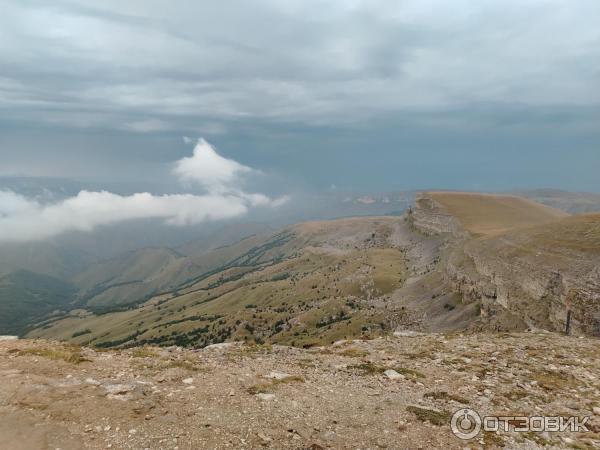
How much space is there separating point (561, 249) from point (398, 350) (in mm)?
88568

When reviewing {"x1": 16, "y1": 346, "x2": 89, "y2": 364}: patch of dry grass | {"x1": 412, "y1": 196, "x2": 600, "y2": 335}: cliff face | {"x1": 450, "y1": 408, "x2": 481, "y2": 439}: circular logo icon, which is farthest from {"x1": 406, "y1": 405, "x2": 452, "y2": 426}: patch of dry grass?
{"x1": 412, "y1": 196, "x2": 600, "y2": 335}: cliff face

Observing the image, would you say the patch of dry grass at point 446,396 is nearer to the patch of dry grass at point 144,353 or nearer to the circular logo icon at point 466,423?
the circular logo icon at point 466,423

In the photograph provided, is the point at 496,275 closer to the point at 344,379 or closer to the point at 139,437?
the point at 344,379

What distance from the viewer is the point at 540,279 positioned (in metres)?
92.4

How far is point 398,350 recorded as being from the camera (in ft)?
96.5

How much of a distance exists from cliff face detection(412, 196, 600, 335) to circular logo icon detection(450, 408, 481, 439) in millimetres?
55844

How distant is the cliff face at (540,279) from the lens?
2827 inches

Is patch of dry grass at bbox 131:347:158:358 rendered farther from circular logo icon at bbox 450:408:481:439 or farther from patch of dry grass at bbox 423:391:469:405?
circular logo icon at bbox 450:408:481:439

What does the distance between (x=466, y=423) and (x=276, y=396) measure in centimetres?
857

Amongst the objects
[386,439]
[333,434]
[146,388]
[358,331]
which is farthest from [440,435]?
[358,331]

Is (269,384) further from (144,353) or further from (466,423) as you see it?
(144,353)

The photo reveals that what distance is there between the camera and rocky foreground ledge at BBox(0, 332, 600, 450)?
1440 cm

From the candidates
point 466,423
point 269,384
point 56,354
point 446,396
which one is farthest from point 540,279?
point 56,354

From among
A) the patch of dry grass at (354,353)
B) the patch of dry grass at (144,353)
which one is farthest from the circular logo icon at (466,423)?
the patch of dry grass at (144,353)
